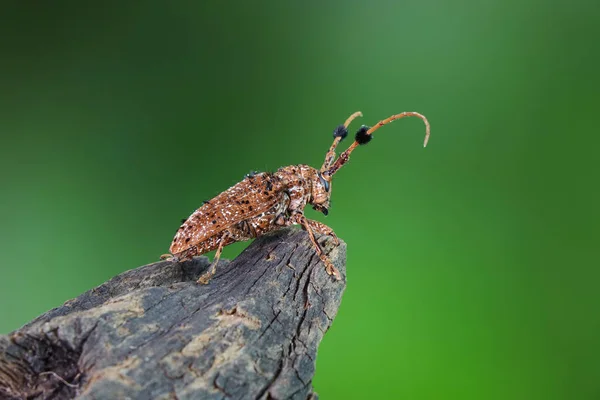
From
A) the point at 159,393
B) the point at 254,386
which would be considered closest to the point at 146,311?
the point at 159,393

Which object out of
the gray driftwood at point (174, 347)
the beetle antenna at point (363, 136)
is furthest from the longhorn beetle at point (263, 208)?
the gray driftwood at point (174, 347)

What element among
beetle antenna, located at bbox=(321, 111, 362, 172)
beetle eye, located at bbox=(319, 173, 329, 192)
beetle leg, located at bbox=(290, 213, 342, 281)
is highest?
beetle antenna, located at bbox=(321, 111, 362, 172)

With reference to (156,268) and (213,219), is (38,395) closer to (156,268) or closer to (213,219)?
(156,268)

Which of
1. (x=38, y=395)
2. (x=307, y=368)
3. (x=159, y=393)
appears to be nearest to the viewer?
(x=159, y=393)

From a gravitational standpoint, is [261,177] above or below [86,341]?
above

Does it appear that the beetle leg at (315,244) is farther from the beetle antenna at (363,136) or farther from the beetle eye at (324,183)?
the beetle antenna at (363,136)

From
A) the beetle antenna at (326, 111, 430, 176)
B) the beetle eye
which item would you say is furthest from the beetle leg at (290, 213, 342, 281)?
the beetle antenna at (326, 111, 430, 176)

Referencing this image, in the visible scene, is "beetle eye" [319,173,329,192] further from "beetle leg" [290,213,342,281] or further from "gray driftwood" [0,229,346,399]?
"gray driftwood" [0,229,346,399]
